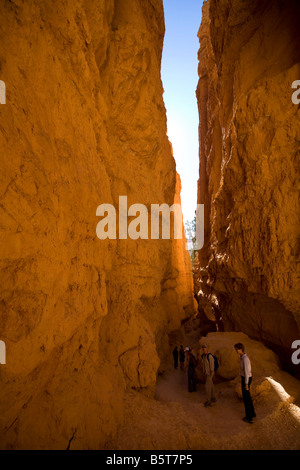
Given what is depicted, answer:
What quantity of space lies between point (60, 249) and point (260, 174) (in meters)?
7.17

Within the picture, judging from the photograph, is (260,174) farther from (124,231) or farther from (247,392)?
(247,392)

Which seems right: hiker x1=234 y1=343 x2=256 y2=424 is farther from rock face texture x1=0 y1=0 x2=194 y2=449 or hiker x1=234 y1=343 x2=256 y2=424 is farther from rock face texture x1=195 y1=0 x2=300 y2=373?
rock face texture x1=195 y1=0 x2=300 y2=373

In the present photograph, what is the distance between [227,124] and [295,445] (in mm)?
10889

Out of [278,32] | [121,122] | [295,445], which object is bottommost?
[295,445]

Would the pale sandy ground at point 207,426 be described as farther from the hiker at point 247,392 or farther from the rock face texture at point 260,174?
the rock face texture at point 260,174

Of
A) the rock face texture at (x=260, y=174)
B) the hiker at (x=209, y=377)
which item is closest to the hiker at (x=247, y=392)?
the hiker at (x=209, y=377)

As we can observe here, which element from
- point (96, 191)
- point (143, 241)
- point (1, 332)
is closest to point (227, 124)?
point (143, 241)

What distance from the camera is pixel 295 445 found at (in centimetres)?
386

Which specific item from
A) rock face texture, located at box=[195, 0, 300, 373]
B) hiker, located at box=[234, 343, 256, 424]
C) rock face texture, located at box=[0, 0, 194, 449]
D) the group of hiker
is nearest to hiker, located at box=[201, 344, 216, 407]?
the group of hiker

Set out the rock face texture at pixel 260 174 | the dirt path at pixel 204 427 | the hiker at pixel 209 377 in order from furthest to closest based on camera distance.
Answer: the rock face texture at pixel 260 174 < the hiker at pixel 209 377 < the dirt path at pixel 204 427

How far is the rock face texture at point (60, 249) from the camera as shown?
250 cm

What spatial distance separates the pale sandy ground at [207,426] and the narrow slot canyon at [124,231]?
0.03 meters

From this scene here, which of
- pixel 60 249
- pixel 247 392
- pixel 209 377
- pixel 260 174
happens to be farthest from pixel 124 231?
pixel 260 174

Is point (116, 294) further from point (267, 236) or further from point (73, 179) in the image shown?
point (267, 236)
